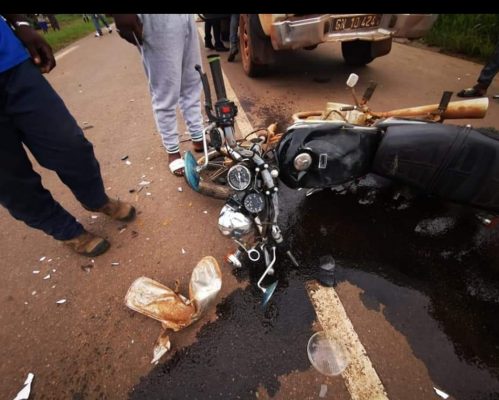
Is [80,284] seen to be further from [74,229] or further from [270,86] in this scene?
[270,86]

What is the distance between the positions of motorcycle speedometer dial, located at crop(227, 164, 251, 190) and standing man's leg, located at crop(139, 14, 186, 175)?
132 cm

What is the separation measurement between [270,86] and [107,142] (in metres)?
2.61

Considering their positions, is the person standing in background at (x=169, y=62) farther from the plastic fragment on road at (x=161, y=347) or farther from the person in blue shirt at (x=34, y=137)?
the plastic fragment on road at (x=161, y=347)

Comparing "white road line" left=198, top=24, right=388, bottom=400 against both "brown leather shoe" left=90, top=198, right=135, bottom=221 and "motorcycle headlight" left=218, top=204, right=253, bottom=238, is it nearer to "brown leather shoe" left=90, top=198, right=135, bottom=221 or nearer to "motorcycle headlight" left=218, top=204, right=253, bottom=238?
"motorcycle headlight" left=218, top=204, right=253, bottom=238

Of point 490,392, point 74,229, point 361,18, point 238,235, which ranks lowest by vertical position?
point 490,392

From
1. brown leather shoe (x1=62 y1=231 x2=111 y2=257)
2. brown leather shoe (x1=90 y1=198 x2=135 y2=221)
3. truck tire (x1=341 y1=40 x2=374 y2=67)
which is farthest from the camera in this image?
truck tire (x1=341 y1=40 x2=374 y2=67)

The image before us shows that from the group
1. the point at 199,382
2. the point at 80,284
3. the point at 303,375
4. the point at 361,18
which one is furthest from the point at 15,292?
the point at 361,18

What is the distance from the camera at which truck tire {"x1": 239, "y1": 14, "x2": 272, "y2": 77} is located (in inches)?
169

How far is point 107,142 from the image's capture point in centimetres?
383

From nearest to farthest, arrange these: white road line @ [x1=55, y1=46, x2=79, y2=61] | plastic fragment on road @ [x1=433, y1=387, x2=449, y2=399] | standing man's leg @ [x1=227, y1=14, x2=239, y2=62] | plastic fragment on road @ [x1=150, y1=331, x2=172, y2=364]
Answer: plastic fragment on road @ [x1=433, y1=387, x2=449, y2=399], plastic fragment on road @ [x1=150, y1=331, x2=172, y2=364], standing man's leg @ [x1=227, y1=14, x2=239, y2=62], white road line @ [x1=55, y1=46, x2=79, y2=61]

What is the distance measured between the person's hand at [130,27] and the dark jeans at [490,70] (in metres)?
4.35

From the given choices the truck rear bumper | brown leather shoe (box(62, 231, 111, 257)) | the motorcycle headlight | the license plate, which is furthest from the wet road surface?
the license plate

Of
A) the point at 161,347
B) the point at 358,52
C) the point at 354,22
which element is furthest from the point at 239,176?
the point at 358,52

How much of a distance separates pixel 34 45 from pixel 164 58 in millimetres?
924
